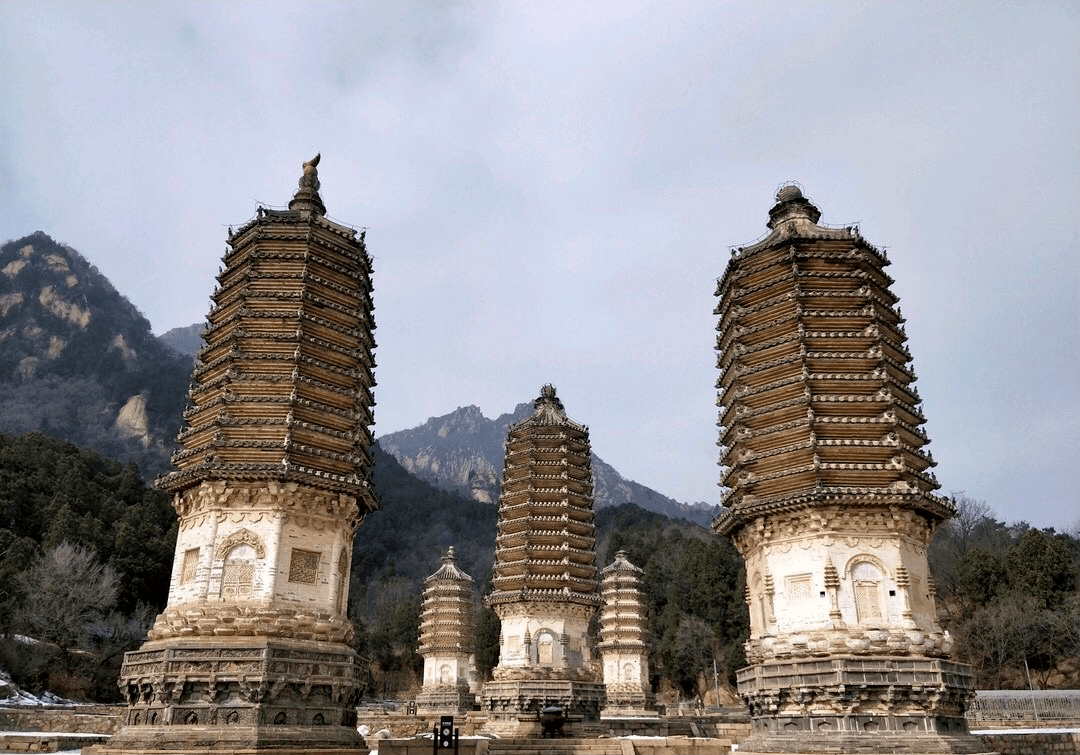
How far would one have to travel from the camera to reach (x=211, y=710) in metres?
21.1

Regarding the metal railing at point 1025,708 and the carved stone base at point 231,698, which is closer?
the carved stone base at point 231,698

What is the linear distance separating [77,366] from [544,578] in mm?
107391

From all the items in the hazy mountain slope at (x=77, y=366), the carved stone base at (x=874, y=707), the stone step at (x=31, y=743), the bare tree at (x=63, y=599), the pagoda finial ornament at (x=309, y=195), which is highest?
the hazy mountain slope at (x=77, y=366)

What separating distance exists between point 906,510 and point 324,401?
18780 mm

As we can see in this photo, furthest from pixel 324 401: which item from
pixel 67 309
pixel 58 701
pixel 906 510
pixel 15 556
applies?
pixel 67 309

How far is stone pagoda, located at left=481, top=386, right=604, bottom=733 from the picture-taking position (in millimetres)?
40094

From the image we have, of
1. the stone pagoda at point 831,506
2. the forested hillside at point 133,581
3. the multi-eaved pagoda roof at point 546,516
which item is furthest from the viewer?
the forested hillside at point 133,581

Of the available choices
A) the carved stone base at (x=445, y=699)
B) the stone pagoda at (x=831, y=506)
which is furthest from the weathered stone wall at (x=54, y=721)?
the stone pagoda at (x=831, y=506)

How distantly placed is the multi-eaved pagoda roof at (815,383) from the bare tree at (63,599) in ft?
142

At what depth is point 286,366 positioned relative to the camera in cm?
2580

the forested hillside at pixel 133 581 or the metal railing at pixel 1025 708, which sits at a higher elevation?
the forested hillside at pixel 133 581

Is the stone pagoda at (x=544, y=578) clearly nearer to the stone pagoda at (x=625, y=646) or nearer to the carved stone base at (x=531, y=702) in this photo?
the carved stone base at (x=531, y=702)

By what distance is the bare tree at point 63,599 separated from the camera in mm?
49469

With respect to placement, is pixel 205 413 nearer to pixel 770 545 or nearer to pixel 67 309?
pixel 770 545
